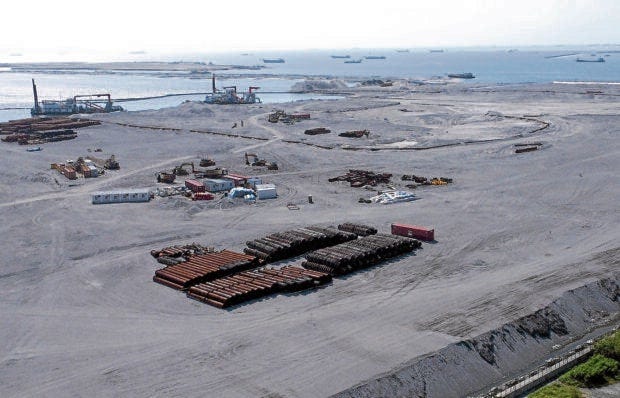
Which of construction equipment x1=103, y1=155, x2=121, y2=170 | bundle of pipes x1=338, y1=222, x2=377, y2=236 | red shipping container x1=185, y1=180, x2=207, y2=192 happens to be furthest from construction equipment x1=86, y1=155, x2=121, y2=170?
bundle of pipes x1=338, y1=222, x2=377, y2=236

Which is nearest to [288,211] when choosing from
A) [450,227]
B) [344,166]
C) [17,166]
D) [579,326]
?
[450,227]

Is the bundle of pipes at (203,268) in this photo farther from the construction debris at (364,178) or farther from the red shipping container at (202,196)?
the construction debris at (364,178)

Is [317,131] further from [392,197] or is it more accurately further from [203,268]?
[203,268]

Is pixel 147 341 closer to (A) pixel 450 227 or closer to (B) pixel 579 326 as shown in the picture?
(B) pixel 579 326

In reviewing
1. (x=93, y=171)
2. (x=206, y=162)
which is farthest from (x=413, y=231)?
(x=93, y=171)

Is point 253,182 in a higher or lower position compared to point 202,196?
higher

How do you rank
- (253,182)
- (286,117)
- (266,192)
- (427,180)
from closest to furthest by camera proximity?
1. (266,192)
2. (253,182)
3. (427,180)
4. (286,117)

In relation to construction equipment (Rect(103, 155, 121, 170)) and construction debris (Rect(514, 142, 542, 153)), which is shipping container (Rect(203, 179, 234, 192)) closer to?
construction equipment (Rect(103, 155, 121, 170))
